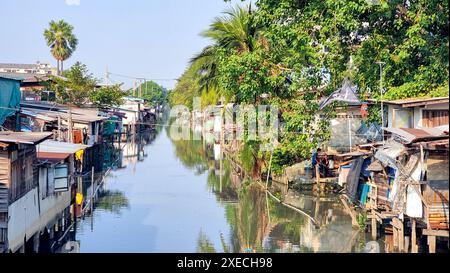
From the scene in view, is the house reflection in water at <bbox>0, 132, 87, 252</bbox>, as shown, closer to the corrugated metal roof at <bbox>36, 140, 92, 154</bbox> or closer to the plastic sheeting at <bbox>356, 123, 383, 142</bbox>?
the corrugated metal roof at <bbox>36, 140, 92, 154</bbox>

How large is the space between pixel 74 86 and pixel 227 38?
40.0 ft

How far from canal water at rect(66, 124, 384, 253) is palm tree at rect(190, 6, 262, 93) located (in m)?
4.70

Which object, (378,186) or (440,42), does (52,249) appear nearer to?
(378,186)

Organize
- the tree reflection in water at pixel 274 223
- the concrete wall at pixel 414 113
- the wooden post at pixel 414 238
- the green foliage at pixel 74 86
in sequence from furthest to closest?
the green foliage at pixel 74 86, the tree reflection in water at pixel 274 223, the concrete wall at pixel 414 113, the wooden post at pixel 414 238

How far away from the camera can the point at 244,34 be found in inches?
934

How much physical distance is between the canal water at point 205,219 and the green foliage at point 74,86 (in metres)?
8.28

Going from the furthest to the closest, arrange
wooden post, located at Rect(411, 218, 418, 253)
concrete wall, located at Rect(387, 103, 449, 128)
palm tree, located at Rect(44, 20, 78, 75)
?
palm tree, located at Rect(44, 20, 78, 75) < concrete wall, located at Rect(387, 103, 449, 128) < wooden post, located at Rect(411, 218, 418, 253)

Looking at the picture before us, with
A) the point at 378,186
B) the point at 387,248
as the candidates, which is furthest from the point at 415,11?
the point at 387,248

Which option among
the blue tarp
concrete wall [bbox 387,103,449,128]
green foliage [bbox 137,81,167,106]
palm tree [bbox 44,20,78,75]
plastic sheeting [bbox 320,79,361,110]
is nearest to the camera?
concrete wall [bbox 387,103,449,128]

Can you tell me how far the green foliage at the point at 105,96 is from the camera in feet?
120

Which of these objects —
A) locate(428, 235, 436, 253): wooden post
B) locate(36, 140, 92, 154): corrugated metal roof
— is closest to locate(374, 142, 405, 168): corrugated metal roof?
locate(428, 235, 436, 253): wooden post

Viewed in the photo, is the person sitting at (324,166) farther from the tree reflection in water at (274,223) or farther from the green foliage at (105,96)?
the green foliage at (105,96)

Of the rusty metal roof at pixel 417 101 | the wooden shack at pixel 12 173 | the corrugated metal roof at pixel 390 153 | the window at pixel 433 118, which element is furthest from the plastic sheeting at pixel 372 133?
the wooden shack at pixel 12 173

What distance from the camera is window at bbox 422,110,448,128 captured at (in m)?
12.2
